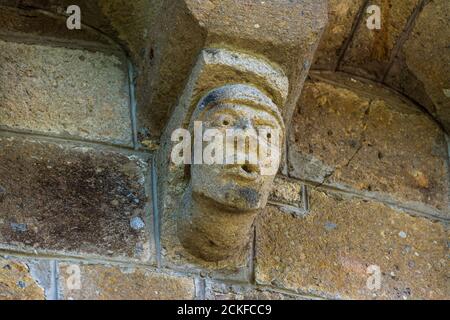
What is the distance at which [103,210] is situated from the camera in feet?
8.61

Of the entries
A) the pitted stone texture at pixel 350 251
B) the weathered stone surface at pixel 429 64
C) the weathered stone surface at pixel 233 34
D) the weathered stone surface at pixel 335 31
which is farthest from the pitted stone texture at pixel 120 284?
the weathered stone surface at pixel 429 64

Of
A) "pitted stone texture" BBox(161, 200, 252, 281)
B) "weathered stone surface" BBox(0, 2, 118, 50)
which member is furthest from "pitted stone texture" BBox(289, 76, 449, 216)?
"weathered stone surface" BBox(0, 2, 118, 50)

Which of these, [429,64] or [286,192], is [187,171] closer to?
[286,192]

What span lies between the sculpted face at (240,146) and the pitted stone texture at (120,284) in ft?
0.73

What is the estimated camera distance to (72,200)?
2.62 meters

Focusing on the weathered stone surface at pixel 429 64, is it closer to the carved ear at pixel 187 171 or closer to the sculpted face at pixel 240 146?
the sculpted face at pixel 240 146

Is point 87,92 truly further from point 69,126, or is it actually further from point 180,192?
point 180,192

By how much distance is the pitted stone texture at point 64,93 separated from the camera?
273 centimetres

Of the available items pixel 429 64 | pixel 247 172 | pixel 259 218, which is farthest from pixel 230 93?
pixel 429 64

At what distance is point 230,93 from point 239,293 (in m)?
0.47

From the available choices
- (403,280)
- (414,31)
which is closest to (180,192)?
(403,280)

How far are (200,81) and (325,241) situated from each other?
537 mm
